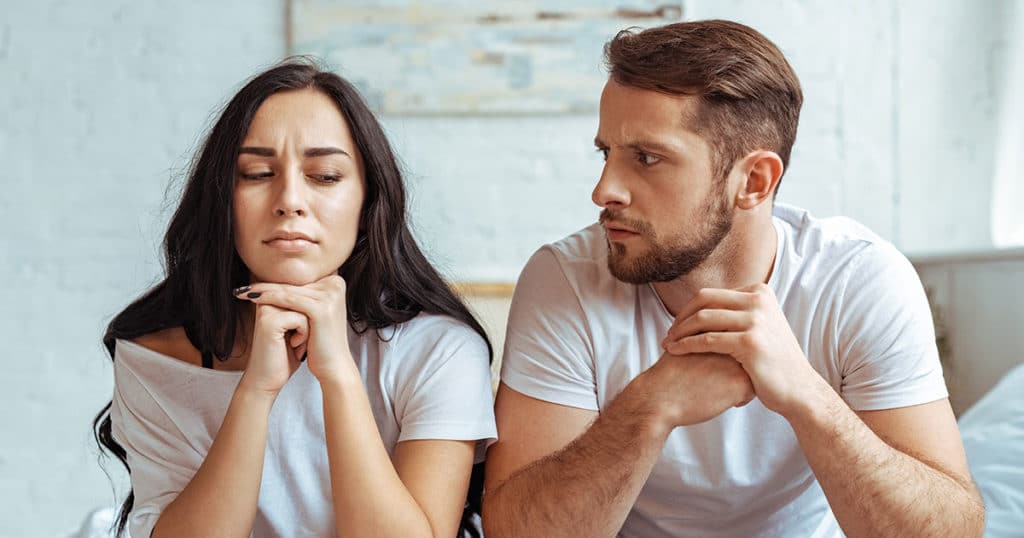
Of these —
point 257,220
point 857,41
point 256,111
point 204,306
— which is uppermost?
point 857,41

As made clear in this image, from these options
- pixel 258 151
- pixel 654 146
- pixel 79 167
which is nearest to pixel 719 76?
pixel 654 146

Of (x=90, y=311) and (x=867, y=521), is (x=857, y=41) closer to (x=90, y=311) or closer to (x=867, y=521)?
(x=867, y=521)

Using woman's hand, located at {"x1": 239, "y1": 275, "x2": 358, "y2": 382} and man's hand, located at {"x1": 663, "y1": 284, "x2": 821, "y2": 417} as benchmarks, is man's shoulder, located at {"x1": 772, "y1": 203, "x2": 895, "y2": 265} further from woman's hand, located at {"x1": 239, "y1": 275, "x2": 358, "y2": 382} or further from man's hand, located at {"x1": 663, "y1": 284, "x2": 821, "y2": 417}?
woman's hand, located at {"x1": 239, "y1": 275, "x2": 358, "y2": 382}

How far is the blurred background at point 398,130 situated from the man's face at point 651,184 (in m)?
1.85

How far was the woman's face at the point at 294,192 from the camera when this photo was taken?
1.38 metres

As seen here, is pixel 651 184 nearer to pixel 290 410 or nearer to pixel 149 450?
pixel 290 410

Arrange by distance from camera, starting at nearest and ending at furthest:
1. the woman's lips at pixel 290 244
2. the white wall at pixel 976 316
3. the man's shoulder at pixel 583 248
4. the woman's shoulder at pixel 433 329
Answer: the woman's lips at pixel 290 244 < the woman's shoulder at pixel 433 329 < the man's shoulder at pixel 583 248 < the white wall at pixel 976 316

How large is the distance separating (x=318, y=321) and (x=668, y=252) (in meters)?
0.50

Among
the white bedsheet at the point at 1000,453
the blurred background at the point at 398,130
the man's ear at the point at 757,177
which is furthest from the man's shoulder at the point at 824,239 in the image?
the blurred background at the point at 398,130

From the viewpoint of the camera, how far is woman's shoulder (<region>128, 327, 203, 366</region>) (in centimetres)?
149

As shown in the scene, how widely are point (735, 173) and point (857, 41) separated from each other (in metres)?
2.12

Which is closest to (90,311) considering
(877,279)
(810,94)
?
(810,94)

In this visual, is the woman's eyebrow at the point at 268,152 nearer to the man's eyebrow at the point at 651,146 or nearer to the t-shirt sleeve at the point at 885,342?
the man's eyebrow at the point at 651,146

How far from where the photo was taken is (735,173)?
1.49 meters
